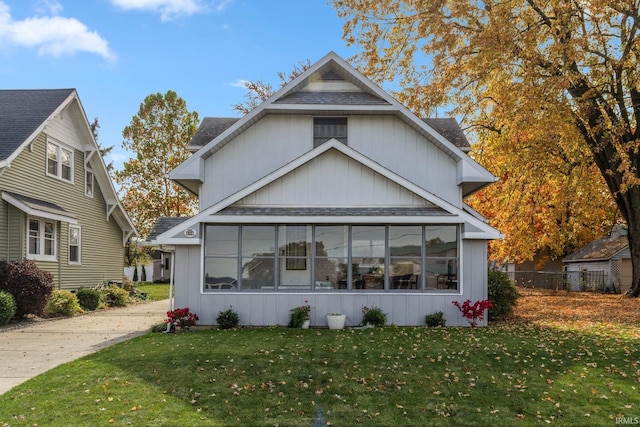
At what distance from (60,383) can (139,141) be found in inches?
1349

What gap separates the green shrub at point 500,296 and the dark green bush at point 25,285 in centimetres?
1440

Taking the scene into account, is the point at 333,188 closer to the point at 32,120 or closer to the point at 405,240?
the point at 405,240

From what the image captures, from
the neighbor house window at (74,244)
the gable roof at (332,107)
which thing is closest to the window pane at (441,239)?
the gable roof at (332,107)

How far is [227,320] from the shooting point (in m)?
14.0

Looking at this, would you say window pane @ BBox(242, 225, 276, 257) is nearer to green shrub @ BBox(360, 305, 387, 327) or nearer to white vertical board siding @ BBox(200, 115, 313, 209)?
white vertical board siding @ BBox(200, 115, 313, 209)

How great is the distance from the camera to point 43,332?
1460cm

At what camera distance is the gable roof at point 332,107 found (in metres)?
15.2

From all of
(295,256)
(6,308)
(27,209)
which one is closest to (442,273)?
(295,256)

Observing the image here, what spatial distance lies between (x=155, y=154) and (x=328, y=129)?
2764 centimetres

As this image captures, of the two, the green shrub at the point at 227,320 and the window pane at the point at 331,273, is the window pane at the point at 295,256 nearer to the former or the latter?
the window pane at the point at 331,273

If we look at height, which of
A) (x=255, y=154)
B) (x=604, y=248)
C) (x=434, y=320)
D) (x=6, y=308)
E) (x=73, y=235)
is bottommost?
(x=434, y=320)

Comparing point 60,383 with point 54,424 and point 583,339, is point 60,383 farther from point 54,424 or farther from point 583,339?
point 583,339

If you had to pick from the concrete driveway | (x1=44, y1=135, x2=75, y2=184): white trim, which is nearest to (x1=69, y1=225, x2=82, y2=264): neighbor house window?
(x1=44, y1=135, x2=75, y2=184): white trim

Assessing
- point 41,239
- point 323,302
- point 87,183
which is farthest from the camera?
point 87,183
